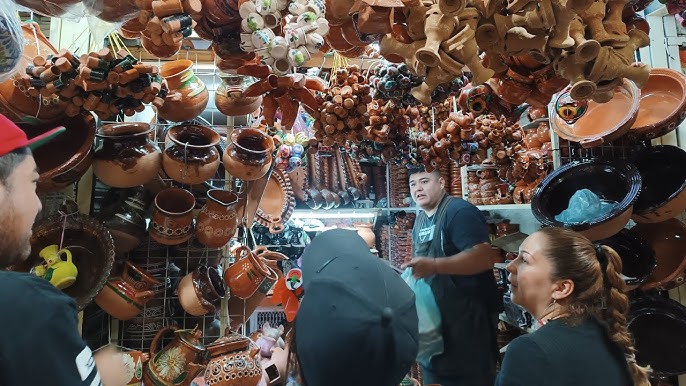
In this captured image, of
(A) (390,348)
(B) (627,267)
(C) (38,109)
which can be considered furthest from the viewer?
(B) (627,267)

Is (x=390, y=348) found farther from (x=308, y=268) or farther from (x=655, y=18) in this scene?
(x=655, y=18)

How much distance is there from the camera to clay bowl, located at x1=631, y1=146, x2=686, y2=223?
6.44 ft

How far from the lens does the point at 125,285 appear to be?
1.83 meters

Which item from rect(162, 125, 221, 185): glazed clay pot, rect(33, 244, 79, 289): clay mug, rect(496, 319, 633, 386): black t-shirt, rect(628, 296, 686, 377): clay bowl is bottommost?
rect(628, 296, 686, 377): clay bowl

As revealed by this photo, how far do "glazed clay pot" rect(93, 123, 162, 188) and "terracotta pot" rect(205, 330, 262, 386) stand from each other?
70 centimetres

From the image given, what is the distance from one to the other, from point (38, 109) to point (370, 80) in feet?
3.73

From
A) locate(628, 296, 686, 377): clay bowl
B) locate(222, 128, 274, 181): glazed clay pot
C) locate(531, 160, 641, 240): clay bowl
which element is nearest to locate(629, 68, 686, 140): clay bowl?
locate(531, 160, 641, 240): clay bowl

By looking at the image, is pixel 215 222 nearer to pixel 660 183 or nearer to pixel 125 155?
pixel 125 155

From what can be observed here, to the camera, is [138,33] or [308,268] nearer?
[308,268]

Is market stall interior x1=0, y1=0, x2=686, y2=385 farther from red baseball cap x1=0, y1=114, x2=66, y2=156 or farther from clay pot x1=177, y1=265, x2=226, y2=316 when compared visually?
red baseball cap x1=0, y1=114, x2=66, y2=156

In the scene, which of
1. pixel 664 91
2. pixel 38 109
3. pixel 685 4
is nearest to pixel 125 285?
pixel 38 109

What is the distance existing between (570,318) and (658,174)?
3.94 ft

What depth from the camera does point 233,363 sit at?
1.76 metres

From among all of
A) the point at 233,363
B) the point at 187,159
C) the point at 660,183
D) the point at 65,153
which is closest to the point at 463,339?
the point at 233,363
